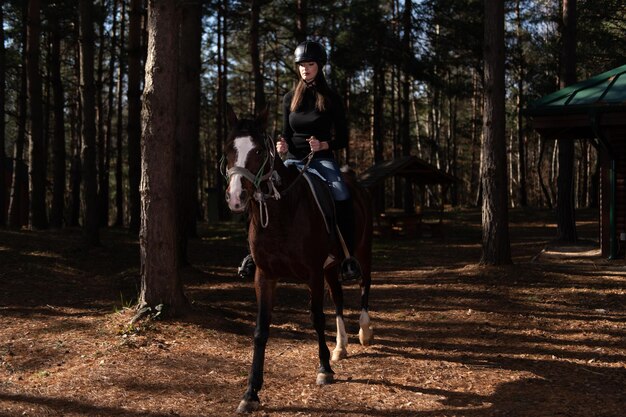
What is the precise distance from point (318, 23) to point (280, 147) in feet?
100

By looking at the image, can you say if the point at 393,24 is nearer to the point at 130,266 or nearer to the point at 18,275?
the point at 130,266

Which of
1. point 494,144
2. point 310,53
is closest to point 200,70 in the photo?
point 494,144

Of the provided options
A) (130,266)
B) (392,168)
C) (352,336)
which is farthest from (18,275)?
(392,168)

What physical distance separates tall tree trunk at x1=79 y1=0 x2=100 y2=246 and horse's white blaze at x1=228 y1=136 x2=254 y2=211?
36.3 ft

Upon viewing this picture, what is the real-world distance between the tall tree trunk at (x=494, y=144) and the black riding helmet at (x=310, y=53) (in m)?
6.98

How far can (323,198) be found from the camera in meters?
6.45

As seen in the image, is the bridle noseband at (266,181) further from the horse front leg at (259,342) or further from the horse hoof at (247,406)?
the horse hoof at (247,406)

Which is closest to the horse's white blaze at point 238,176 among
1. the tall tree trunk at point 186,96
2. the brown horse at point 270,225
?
the brown horse at point 270,225

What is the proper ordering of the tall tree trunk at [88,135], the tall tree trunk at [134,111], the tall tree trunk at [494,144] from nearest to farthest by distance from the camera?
the tall tree trunk at [494,144], the tall tree trunk at [88,135], the tall tree trunk at [134,111]

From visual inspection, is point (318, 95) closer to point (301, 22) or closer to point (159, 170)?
point (159, 170)

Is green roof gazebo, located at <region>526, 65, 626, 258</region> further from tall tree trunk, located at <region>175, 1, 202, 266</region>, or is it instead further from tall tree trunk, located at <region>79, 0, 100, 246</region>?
tall tree trunk, located at <region>79, 0, 100, 246</region>

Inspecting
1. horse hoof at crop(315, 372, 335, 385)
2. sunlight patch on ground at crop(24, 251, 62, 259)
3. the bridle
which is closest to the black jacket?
the bridle

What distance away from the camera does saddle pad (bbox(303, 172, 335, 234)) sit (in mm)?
6312

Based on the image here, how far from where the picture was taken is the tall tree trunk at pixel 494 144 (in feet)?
42.1
